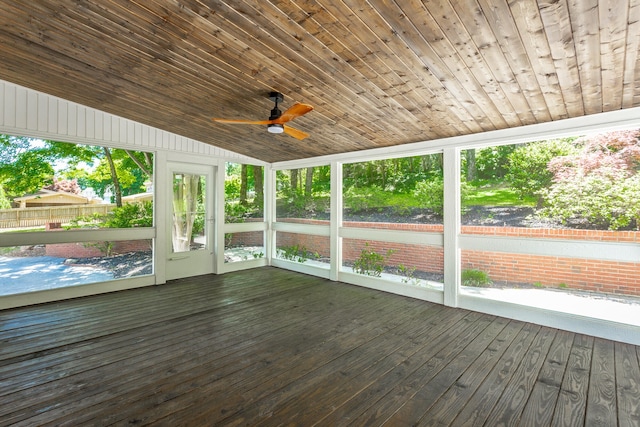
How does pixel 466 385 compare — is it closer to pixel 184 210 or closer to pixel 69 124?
pixel 184 210

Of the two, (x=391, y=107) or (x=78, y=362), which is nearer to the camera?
(x=78, y=362)

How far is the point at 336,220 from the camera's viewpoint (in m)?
5.71

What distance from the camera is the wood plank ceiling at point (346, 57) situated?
204cm

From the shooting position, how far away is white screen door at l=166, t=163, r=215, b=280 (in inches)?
217

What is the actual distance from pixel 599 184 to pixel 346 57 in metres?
3.06

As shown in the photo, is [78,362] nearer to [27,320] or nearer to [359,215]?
[27,320]

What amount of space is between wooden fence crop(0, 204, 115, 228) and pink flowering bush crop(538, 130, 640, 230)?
20.1 feet

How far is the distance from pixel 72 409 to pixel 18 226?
327 cm

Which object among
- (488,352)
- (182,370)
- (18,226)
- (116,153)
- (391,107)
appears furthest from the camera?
(116,153)

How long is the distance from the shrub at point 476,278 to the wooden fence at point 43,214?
211 inches

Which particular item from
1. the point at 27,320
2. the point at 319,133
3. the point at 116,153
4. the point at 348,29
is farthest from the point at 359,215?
the point at 27,320

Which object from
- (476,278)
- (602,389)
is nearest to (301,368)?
(602,389)

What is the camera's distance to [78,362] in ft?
8.60

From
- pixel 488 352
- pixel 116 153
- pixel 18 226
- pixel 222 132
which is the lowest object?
pixel 488 352
